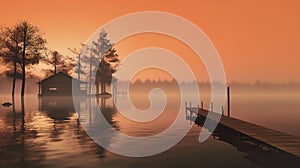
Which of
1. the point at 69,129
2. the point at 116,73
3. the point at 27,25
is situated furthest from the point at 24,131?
the point at 116,73

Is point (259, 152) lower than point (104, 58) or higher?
lower

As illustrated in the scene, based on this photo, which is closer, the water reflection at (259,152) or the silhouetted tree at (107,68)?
the water reflection at (259,152)

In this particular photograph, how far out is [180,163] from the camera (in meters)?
13.0

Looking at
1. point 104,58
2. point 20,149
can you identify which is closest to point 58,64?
point 104,58

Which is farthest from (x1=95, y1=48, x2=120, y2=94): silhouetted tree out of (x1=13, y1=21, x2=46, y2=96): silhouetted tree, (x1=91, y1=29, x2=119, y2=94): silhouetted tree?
(x1=13, y1=21, x2=46, y2=96): silhouetted tree

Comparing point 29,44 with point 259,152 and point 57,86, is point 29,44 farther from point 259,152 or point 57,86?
point 259,152

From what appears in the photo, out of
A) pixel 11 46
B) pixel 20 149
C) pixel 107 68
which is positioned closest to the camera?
pixel 20 149

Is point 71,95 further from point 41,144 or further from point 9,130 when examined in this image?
point 41,144

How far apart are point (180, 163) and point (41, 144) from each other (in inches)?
319

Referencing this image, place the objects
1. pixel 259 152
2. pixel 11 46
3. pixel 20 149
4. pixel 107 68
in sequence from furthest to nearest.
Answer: pixel 107 68 → pixel 11 46 → pixel 259 152 → pixel 20 149

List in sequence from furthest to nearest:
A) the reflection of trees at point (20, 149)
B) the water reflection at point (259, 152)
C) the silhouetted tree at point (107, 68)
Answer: the silhouetted tree at point (107, 68) < the water reflection at point (259, 152) < the reflection of trees at point (20, 149)

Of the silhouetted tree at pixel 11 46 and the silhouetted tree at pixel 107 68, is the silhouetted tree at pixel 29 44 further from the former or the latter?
the silhouetted tree at pixel 107 68

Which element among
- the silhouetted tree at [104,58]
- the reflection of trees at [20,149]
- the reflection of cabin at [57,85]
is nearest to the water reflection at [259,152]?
the reflection of trees at [20,149]

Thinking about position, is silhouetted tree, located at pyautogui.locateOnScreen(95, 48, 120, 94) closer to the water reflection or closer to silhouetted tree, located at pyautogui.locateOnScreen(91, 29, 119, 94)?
silhouetted tree, located at pyautogui.locateOnScreen(91, 29, 119, 94)
